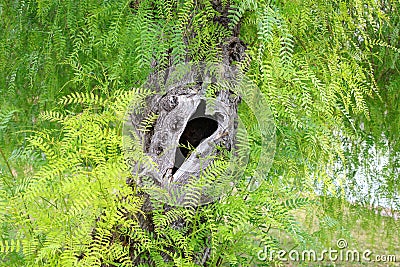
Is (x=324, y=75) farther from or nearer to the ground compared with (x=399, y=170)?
A: farther from the ground

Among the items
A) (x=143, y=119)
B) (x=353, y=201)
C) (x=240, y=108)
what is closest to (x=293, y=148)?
(x=240, y=108)

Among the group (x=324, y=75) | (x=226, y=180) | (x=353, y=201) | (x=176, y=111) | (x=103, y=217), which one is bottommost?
(x=353, y=201)

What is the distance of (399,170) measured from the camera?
7.58 ft

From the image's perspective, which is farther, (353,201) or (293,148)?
(353,201)

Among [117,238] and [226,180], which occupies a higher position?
[226,180]

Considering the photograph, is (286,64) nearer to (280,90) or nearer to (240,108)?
(280,90)

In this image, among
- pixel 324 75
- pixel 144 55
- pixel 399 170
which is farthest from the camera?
pixel 399 170

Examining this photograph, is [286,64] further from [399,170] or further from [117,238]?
[399,170]

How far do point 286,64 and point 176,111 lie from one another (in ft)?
0.79

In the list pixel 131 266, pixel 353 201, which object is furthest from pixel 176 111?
pixel 353 201

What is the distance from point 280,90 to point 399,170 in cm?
139

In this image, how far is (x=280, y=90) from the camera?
1.13 meters

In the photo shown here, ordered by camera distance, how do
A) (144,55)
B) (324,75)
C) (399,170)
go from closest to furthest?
(144,55) < (324,75) < (399,170)

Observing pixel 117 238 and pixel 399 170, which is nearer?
pixel 117 238
